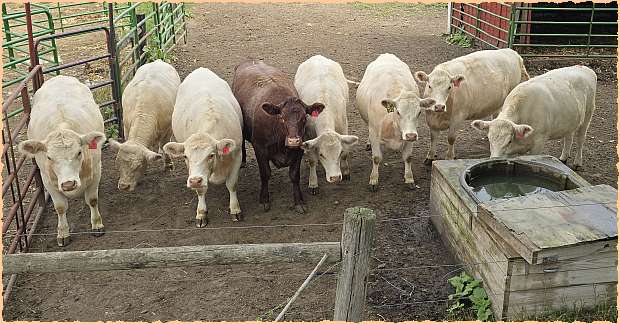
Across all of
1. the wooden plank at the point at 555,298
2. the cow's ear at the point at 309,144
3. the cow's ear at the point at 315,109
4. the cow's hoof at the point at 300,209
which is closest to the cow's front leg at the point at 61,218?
the cow's hoof at the point at 300,209

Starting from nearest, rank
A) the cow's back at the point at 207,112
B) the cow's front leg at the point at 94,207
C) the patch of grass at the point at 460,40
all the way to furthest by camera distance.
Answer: the cow's front leg at the point at 94,207, the cow's back at the point at 207,112, the patch of grass at the point at 460,40

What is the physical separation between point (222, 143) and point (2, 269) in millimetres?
3104

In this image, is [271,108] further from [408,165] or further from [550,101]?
[550,101]

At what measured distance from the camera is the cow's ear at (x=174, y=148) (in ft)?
20.3

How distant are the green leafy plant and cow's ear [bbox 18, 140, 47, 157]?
3930 millimetres

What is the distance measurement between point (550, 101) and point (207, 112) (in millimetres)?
3818

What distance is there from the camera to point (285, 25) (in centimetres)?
1822

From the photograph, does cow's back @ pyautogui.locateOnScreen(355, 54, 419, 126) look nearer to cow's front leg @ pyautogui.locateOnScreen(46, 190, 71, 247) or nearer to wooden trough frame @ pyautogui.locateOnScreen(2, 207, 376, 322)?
cow's front leg @ pyautogui.locateOnScreen(46, 190, 71, 247)

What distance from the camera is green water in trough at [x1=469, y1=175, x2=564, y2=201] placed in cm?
565

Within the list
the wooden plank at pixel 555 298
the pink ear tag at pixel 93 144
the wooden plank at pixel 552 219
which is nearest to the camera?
the wooden plank at pixel 552 219

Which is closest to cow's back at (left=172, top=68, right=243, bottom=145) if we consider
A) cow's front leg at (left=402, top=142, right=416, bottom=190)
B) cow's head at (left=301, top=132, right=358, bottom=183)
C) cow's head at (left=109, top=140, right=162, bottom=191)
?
cow's head at (left=109, top=140, right=162, bottom=191)

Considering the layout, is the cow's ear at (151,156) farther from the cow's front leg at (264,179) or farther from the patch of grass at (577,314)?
the patch of grass at (577,314)

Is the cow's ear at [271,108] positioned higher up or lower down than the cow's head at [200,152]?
higher up

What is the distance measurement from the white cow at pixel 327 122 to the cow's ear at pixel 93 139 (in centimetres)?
208
